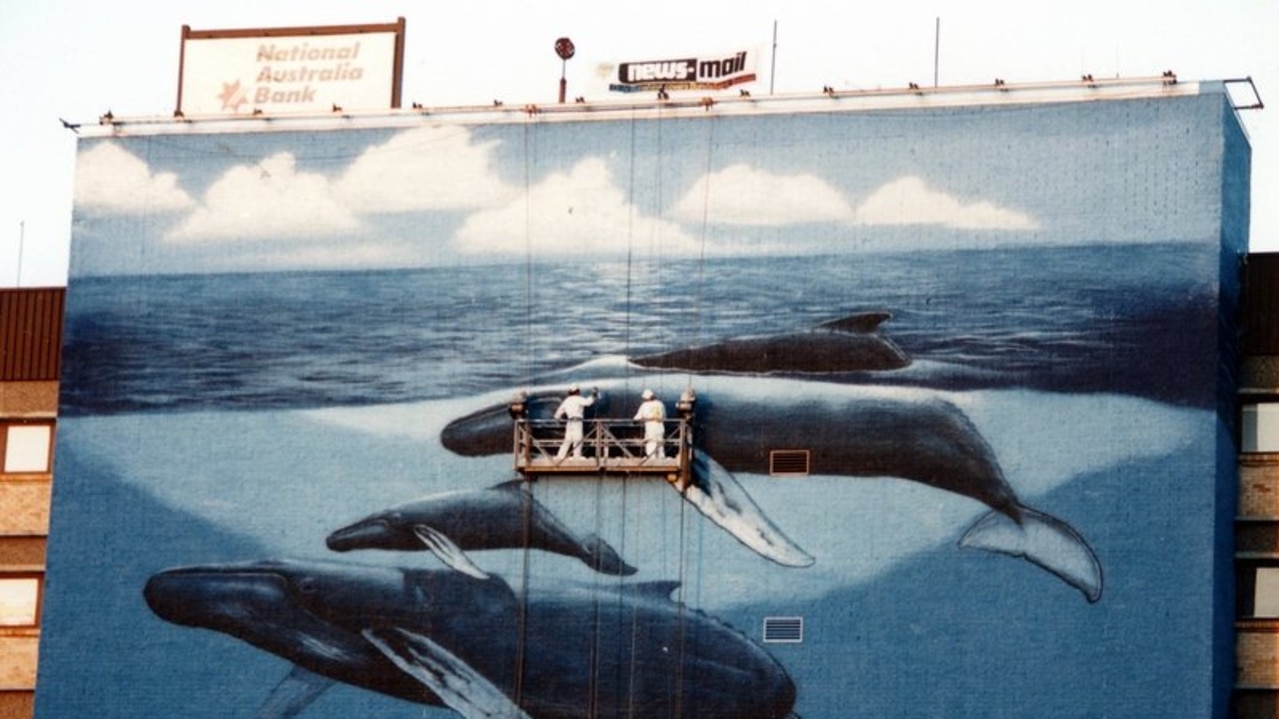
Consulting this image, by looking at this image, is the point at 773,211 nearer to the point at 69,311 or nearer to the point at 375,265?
the point at 375,265

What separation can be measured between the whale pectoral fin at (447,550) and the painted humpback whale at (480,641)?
215 millimetres

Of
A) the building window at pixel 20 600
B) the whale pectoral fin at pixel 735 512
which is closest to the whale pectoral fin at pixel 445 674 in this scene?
the whale pectoral fin at pixel 735 512

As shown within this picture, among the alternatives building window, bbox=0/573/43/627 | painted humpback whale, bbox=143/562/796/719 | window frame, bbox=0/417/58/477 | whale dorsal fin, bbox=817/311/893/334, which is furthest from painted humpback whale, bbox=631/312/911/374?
building window, bbox=0/573/43/627

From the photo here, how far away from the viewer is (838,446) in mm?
64250

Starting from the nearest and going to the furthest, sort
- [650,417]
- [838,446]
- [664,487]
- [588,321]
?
[838,446] → [650,417] → [664,487] → [588,321]

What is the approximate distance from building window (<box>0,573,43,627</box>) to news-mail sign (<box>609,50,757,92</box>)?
19.4 m

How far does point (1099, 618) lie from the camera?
6197 cm

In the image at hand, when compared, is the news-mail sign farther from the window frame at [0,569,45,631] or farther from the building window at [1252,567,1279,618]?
the window frame at [0,569,45,631]

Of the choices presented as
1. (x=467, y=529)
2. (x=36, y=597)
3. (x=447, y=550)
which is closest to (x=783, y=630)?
(x=467, y=529)

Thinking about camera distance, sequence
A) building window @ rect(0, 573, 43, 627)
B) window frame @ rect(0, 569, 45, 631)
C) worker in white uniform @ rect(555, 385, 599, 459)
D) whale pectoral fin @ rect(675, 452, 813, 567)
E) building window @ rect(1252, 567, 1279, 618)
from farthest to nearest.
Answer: building window @ rect(0, 573, 43, 627) → window frame @ rect(0, 569, 45, 631) → worker in white uniform @ rect(555, 385, 599, 459) → building window @ rect(1252, 567, 1279, 618) → whale pectoral fin @ rect(675, 452, 813, 567)

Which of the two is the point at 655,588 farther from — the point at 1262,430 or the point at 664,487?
the point at 1262,430

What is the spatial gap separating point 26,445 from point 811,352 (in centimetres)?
2078

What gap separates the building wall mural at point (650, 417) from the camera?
6266 centimetres

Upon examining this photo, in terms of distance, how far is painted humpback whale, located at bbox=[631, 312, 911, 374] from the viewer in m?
64.5
